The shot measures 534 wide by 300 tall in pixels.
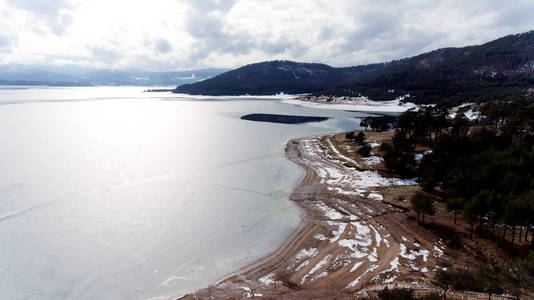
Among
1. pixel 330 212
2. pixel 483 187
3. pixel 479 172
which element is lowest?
pixel 330 212

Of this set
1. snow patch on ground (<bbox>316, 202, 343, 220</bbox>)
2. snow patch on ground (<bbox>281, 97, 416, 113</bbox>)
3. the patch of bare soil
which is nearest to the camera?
the patch of bare soil

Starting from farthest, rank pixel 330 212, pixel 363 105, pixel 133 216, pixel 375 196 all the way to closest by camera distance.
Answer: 1. pixel 363 105
2. pixel 375 196
3. pixel 330 212
4. pixel 133 216

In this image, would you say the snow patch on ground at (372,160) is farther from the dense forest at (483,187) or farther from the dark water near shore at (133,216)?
the dark water near shore at (133,216)

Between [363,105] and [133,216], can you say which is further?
[363,105]

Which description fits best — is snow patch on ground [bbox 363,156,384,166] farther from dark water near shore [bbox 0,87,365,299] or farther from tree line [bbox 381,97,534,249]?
dark water near shore [bbox 0,87,365,299]

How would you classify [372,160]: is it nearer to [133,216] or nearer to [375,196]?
[375,196]

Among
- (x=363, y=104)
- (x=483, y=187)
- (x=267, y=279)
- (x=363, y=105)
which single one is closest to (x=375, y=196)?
(x=483, y=187)

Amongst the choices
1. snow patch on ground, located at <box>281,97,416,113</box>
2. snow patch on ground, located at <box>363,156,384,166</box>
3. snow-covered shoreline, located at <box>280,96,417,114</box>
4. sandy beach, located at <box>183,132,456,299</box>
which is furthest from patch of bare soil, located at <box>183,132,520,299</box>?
snow patch on ground, located at <box>281,97,416,113</box>
